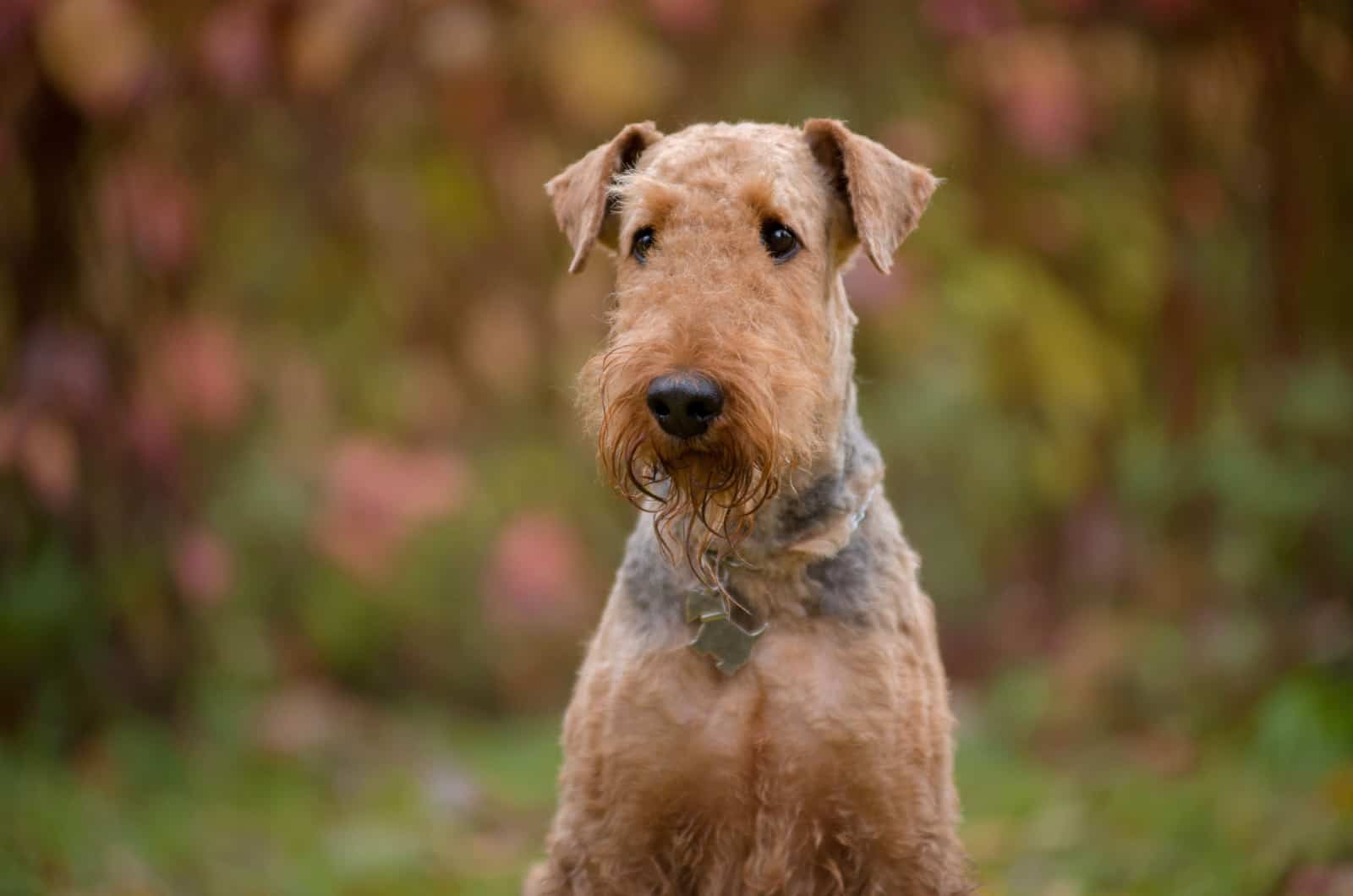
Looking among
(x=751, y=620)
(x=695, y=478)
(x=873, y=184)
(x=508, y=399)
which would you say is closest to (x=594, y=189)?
(x=873, y=184)

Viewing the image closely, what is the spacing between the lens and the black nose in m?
2.25

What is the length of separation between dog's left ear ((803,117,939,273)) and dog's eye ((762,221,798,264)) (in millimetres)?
146

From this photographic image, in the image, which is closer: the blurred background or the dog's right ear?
the dog's right ear

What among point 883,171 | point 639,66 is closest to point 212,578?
point 639,66

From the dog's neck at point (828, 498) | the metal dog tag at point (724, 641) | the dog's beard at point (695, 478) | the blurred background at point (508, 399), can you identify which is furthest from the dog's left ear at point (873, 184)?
the blurred background at point (508, 399)

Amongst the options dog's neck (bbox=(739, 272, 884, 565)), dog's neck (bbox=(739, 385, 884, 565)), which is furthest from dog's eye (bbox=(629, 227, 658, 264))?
dog's neck (bbox=(739, 385, 884, 565))

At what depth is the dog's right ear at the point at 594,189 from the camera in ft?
9.20

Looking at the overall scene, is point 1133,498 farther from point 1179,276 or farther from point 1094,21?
point 1094,21

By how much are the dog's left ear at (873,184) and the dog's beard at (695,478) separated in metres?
0.54

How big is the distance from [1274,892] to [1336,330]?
8.43 feet

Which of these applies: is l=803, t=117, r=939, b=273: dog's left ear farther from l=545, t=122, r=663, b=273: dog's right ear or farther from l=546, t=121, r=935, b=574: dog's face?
l=545, t=122, r=663, b=273: dog's right ear

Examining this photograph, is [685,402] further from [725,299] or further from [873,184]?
[873,184]

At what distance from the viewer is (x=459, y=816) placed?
498 centimetres

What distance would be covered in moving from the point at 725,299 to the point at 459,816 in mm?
3168
